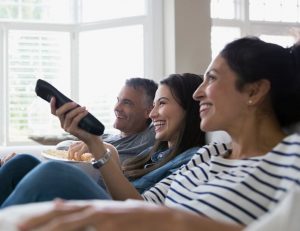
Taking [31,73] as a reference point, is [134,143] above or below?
below

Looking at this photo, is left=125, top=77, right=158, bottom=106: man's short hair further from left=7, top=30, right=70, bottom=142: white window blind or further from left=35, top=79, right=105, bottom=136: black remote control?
left=7, top=30, right=70, bottom=142: white window blind

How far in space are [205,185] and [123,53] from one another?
2794mm

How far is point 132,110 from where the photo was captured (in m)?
2.40

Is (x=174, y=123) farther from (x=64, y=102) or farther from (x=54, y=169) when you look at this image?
(x=54, y=169)

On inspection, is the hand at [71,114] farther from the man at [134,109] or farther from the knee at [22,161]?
the man at [134,109]

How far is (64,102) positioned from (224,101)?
51cm

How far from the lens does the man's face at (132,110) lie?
240 cm

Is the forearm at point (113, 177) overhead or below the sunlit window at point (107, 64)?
below

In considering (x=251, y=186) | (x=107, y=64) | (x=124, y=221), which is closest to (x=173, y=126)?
(x=251, y=186)

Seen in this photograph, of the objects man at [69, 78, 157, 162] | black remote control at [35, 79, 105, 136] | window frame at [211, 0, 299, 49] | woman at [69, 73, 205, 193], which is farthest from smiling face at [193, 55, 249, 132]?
window frame at [211, 0, 299, 49]

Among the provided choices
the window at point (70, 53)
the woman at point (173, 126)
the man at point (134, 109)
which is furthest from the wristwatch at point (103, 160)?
the window at point (70, 53)

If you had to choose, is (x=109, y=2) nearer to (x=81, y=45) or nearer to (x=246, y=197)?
(x=81, y=45)

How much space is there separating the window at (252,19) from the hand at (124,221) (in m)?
3.35

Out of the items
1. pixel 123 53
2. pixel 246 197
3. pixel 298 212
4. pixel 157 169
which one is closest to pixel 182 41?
pixel 123 53
